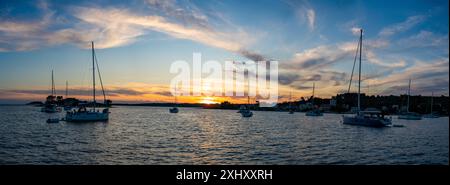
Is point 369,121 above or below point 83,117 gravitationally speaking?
below

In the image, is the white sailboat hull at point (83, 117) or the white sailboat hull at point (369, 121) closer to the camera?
the white sailboat hull at point (369, 121)

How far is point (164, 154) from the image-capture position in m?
23.3

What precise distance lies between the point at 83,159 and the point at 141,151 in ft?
15.5

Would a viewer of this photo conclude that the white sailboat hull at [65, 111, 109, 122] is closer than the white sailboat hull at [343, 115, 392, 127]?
No

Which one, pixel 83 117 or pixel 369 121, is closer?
pixel 369 121
